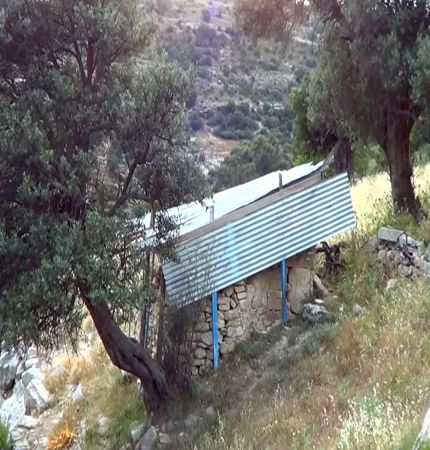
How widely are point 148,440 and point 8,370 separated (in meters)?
6.07

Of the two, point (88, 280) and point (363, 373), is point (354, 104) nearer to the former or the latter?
point (363, 373)

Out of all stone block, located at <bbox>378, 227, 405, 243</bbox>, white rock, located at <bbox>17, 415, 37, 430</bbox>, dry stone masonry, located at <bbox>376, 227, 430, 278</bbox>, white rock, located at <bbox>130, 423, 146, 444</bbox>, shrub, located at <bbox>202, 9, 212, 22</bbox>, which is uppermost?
shrub, located at <bbox>202, 9, 212, 22</bbox>

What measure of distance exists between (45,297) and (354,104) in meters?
8.57

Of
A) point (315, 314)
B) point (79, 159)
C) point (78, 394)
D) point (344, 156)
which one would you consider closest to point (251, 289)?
point (315, 314)

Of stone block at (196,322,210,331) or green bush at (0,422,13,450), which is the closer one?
green bush at (0,422,13,450)

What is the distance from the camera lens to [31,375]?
1298cm

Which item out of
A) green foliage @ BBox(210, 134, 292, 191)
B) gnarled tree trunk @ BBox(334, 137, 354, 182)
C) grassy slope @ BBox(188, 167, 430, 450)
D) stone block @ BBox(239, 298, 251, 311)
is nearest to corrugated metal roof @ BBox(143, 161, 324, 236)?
stone block @ BBox(239, 298, 251, 311)

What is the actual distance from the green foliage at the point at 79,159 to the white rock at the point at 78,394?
11.5 ft

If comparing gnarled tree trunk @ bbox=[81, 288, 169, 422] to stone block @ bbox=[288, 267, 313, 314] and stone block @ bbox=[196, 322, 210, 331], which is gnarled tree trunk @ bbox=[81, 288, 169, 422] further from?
stone block @ bbox=[288, 267, 313, 314]

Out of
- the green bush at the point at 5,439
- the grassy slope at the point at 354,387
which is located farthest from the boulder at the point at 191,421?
the green bush at the point at 5,439

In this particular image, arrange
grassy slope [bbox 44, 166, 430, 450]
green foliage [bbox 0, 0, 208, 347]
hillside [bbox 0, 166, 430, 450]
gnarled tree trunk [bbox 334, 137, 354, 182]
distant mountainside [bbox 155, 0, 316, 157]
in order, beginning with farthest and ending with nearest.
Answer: distant mountainside [bbox 155, 0, 316, 157]
gnarled tree trunk [bbox 334, 137, 354, 182]
green foliage [bbox 0, 0, 208, 347]
hillside [bbox 0, 166, 430, 450]
grassy slope [bbox 44, 166, 430, 450]

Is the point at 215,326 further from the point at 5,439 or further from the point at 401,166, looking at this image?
the point at 401,166

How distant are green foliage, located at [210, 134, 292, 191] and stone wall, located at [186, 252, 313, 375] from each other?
20.8 metres

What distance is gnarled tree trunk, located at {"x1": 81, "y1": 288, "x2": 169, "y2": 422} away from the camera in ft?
29.7
